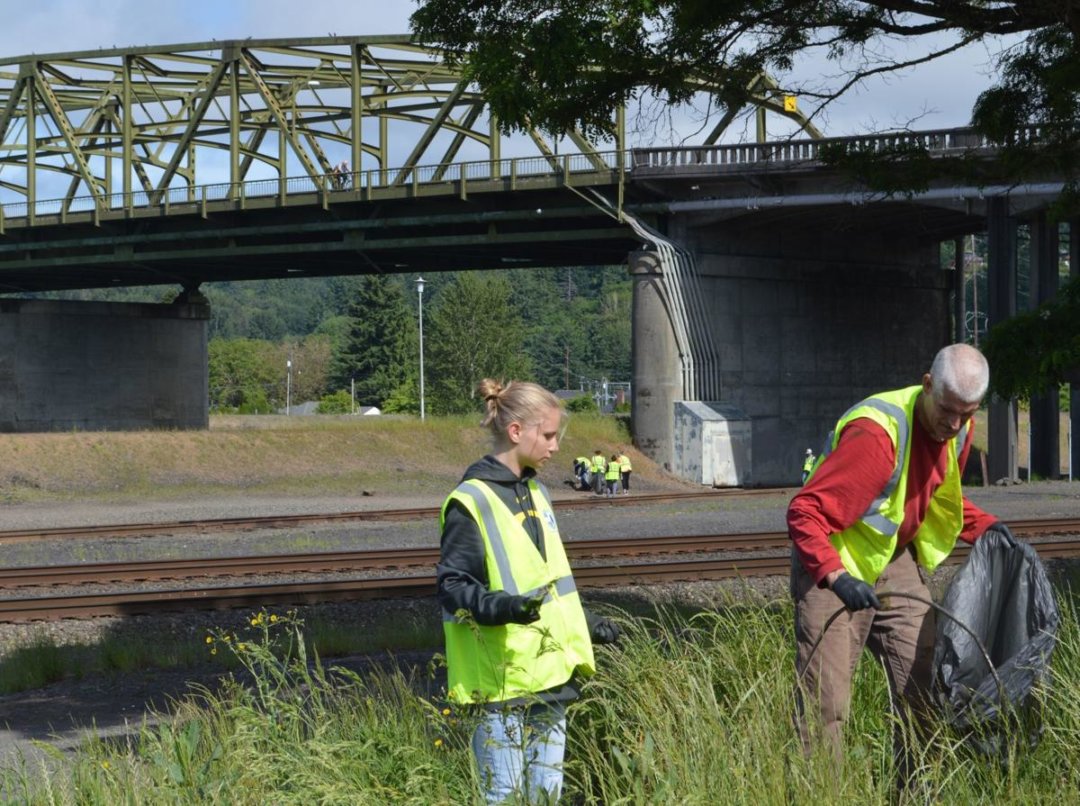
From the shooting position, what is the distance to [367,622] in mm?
12898

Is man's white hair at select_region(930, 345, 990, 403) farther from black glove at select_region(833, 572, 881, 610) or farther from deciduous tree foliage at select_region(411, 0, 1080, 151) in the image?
deciduous tree foliage at select_region(411, 0, 1080, 151)

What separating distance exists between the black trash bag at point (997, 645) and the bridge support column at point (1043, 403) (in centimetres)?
3557

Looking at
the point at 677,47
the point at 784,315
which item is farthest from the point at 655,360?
the point at 677,47

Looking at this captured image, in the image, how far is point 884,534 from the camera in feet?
17.4

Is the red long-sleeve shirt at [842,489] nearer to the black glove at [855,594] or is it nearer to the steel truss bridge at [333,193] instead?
the black glove at [855,594]

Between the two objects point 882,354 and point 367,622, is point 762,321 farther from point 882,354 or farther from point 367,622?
point 367,622

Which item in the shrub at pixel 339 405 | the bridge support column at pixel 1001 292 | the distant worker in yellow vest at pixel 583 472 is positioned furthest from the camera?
the shrub at pixel 339 405

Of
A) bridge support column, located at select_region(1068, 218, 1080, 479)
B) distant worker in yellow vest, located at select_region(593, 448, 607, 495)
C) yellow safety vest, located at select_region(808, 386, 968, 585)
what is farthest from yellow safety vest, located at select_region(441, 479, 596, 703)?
bridge support column, located at select_region(1068, 218, 1080, 479)

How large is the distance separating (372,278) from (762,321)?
68.9 m

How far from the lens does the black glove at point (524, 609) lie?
4.45m

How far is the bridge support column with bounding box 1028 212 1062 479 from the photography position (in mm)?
39281

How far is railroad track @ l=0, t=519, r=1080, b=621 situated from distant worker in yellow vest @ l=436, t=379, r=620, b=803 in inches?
280

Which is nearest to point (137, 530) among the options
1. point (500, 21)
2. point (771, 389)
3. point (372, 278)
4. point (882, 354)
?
point (500, 21)

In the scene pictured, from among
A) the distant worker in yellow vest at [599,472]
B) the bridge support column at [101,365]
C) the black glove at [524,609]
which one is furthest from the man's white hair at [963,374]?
the bridge support column at [101,365]
